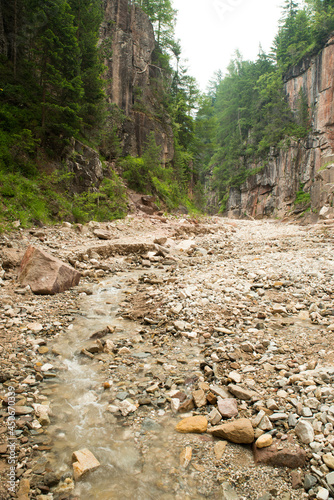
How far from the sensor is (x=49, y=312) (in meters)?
5.14

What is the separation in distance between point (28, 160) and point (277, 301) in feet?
36.3

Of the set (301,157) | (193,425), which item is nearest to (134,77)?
(301,157)

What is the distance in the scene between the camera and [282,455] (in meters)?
2.15

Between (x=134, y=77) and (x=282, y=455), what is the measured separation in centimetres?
3017

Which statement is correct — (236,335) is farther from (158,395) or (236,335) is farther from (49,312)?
(49,312)

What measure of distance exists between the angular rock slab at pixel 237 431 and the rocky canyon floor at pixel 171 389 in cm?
1

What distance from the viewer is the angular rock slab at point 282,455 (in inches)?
82.6

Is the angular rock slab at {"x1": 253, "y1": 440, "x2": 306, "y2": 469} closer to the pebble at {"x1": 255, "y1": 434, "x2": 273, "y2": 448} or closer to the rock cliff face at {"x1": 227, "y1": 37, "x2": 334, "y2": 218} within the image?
the pebble at {"x1": 255, "y1": 434, "x2": 273, "y2": 448}

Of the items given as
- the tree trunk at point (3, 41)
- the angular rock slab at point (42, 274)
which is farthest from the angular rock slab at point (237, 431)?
the tree trunk at point (3, 41)

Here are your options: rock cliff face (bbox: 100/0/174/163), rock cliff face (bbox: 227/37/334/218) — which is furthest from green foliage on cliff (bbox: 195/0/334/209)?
rock cliff face (bbox: 100/0/174/163)

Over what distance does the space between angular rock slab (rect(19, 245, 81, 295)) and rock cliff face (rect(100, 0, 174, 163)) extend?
19.2m

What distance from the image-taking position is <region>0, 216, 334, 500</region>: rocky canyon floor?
213 centimetres

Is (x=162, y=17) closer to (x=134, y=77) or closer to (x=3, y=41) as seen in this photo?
(x=134, y=77)

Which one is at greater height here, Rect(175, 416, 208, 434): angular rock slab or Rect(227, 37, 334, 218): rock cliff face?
Rect(227, 37, 334, 218): rock cliff face
